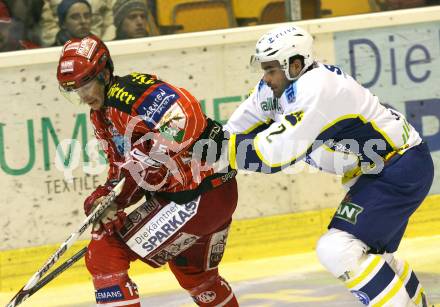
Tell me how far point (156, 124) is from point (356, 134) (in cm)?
74

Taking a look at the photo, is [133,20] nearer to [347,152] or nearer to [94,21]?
[94,21]

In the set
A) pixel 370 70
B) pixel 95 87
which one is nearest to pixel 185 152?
pixel 95 87

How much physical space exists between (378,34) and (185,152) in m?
2.37

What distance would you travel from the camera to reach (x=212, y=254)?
4.53 meters

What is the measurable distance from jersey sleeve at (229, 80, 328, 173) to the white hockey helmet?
19cm

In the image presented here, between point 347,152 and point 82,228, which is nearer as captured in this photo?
point 347,152

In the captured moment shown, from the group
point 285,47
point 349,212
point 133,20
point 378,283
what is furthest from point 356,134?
point 133,20

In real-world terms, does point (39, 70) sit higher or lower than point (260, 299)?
higher

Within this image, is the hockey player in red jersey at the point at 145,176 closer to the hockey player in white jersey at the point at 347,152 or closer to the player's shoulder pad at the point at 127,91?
the player's shoulder pad at the point at 127,91

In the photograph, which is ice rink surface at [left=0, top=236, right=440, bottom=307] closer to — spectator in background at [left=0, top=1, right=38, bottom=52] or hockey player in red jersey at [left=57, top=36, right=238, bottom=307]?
hockey player in red jersey at [left=57, top=36, right=238, bottom=307]

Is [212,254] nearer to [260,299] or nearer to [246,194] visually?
[260,299]

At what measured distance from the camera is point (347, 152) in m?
4.27

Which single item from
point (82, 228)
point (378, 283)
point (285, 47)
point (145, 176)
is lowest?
point (378, 283)

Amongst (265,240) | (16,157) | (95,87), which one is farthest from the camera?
(265,240)
